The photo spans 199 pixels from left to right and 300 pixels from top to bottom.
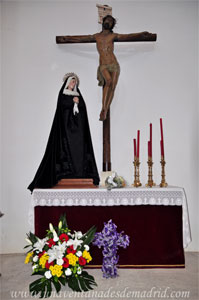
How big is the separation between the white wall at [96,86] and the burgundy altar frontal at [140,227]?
1.30 m

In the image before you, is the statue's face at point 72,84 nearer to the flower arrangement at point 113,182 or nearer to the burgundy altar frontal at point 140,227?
the flower arrangement at point 113,182

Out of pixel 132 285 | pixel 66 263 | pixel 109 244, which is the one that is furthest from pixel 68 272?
pixel 132 285

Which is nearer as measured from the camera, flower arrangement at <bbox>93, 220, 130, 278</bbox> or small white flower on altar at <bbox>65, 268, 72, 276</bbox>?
small white flower on altar at <bbox>65, 268, 72, 276</bbox>

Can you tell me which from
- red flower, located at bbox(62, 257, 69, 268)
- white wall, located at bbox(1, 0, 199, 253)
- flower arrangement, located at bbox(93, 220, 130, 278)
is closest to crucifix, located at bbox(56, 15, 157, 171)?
white wall, located at bbox(1, 0, 199, 253)

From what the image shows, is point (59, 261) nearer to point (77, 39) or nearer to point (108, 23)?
point (77, 39)

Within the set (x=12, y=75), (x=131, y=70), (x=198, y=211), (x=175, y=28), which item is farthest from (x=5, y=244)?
(x=175, y=28)

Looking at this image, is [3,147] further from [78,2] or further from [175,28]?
[175,28]

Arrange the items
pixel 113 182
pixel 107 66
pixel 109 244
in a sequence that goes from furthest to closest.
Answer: pixel 107 66 < pixel 113 182 < pixel 109 244

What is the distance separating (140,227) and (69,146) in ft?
4.72

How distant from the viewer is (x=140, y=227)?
365 cm

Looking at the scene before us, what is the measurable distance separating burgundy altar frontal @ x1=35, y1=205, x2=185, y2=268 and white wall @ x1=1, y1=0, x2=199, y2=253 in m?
1.30

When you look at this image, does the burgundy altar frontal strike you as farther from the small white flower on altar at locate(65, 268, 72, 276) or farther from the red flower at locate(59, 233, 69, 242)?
the small white flower on altar at locate(65, 268, 72, 276)

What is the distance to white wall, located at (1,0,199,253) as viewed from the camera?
16.1 ft

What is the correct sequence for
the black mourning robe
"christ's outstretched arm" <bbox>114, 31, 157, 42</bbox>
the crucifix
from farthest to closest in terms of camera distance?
"christ's outstretched arm" <bbox>114, 31, 157, 42</bbox>
the crucifix
the black mourning robe
